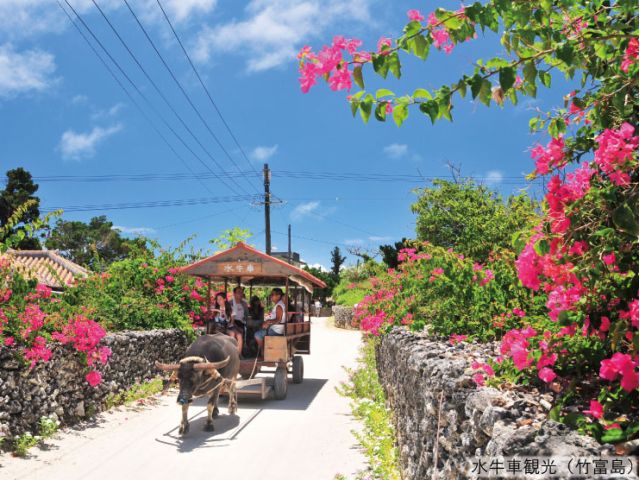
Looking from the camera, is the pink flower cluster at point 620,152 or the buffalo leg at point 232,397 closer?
the pink flower cluster at point 620,152

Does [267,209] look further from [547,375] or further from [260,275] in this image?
[547,375]

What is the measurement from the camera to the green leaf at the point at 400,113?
2850 millimetres

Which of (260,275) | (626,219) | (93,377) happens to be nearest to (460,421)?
(626,219)

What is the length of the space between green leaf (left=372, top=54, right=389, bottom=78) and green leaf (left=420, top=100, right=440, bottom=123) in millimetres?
283

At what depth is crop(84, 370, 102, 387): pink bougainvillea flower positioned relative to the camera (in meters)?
8.49

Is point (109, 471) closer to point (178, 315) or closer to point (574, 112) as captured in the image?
point (574, 112)

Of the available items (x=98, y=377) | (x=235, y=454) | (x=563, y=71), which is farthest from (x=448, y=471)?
(x=98, y=377)

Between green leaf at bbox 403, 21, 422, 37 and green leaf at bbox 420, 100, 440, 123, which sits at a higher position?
green leaf at bbox 403, 21, 422, 37

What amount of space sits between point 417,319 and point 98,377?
510cm

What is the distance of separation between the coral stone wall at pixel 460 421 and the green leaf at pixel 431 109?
1.52 m

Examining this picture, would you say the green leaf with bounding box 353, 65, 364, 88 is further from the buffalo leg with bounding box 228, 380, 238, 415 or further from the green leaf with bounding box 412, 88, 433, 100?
the buffalo leg with bounding box 228, 380, 238, 415

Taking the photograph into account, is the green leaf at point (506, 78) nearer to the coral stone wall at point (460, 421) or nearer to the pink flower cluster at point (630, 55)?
the pink flower cluster at point (630, 55)

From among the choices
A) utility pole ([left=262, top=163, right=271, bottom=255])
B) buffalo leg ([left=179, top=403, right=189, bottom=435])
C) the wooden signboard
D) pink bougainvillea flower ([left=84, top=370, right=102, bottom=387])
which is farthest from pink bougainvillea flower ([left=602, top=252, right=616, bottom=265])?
utility pole ([left=262, top=163, right=271, bottom=255])

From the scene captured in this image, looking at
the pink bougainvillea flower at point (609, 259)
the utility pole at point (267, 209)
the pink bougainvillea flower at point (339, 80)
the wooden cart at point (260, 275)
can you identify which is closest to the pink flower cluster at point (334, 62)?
the pink bougainvillea flower at point (339, 80)
